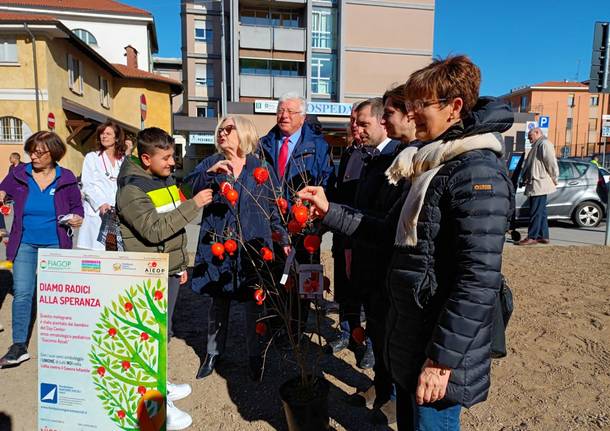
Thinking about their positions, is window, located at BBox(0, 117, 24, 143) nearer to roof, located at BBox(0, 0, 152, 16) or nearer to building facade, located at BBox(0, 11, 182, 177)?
building facade, located at BBox(0, 11, 182, 177)

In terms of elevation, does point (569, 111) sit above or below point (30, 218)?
above

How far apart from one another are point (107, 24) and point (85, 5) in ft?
9.88

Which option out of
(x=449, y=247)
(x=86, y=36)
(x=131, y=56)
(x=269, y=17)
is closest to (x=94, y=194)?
(x=449, y=247)

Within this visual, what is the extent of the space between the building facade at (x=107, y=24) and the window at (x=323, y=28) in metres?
12.6

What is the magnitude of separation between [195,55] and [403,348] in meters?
40.9

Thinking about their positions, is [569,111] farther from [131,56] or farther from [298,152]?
[298,152]

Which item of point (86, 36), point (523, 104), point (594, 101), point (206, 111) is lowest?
point (206, 111)

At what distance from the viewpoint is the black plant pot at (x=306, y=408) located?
2.46m

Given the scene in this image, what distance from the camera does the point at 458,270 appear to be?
60.1 inches

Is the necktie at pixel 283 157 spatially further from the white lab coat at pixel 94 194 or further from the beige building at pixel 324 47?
the beige building at pixel 324 47

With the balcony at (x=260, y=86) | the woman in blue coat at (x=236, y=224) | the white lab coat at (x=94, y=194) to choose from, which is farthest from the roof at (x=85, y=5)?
the woman in blue coat at (x=236, y=224)

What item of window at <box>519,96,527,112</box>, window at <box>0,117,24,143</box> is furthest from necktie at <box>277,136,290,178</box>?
window at <box>519,96,527,112</box>

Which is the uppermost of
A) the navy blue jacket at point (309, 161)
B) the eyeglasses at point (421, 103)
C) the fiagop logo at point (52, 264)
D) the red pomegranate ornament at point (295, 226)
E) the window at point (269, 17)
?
the window at point (269, 17)

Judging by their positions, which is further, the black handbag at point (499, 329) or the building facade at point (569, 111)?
the building facade at point (569, 111)
